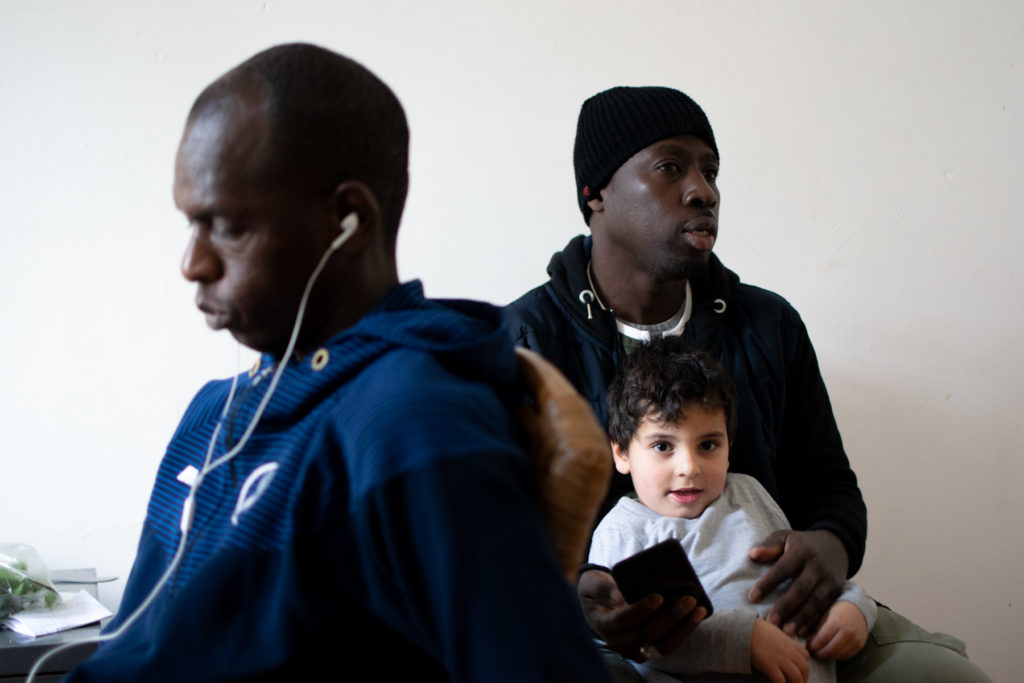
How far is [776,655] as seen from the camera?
1286 mm

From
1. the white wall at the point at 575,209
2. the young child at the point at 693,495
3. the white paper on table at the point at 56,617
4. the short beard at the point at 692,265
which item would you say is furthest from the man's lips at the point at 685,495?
the white paper on table at the point at 56,617

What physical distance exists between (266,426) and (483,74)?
1.47 m

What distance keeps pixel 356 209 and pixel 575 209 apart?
4.66 ft

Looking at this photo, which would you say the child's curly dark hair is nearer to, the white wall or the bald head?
the white wall

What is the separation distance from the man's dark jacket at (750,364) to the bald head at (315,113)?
0.91m

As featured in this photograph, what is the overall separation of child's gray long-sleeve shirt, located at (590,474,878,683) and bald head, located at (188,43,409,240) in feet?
2.61

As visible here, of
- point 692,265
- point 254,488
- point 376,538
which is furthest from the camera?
point 692,265

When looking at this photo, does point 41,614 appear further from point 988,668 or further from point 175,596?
point 988,668

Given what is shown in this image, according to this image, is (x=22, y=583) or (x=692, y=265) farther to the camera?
(x=692, y=265)

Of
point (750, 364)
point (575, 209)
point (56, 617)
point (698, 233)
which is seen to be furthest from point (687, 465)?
point (56, 617)

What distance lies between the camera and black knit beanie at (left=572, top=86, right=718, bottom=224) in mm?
1807

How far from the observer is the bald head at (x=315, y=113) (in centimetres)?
77

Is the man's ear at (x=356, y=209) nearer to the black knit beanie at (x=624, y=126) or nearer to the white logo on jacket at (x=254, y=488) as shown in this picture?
the white logo on jacket at (x=254, y=488)

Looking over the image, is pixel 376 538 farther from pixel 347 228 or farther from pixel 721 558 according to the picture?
pixel 721 558
